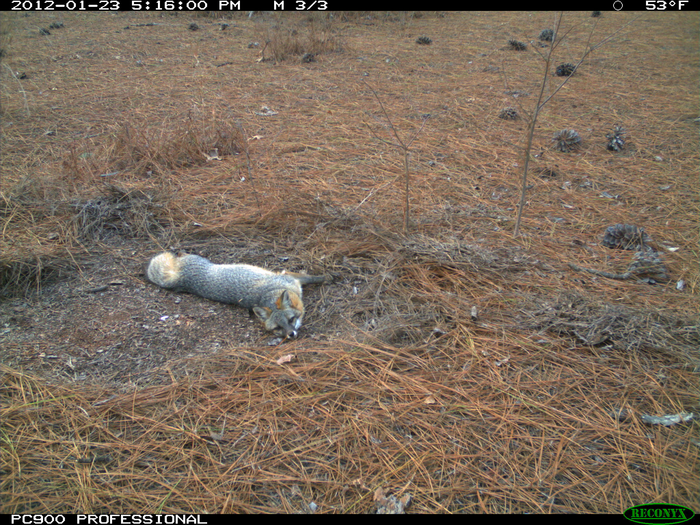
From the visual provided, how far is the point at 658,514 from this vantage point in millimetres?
1972

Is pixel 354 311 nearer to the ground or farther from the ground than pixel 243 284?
nearer to the ground

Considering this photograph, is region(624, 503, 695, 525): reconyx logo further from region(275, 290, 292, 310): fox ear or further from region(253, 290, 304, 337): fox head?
region(275, 290, 292, 310): fox ear

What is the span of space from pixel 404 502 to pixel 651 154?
5.29 m

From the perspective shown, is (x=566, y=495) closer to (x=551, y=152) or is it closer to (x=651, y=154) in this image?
(x=551, y=152)

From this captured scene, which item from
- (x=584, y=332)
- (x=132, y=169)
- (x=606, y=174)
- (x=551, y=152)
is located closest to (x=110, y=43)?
(x=132, y=169)

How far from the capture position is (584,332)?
2.79m

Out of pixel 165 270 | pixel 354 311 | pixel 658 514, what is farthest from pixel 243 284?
pixel 658 514

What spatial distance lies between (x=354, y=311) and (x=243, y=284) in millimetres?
921

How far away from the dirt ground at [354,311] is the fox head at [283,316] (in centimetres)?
12

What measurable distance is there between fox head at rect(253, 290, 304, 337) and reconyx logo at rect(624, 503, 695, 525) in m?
2.13

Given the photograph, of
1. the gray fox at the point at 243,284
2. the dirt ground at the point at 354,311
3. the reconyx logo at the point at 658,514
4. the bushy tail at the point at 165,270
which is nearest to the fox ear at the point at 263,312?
the gray fox at the point at 243,284

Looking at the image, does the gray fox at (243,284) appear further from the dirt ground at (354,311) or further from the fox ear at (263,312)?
the dirt ground at (354,311)

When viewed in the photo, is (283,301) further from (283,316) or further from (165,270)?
(165,270)

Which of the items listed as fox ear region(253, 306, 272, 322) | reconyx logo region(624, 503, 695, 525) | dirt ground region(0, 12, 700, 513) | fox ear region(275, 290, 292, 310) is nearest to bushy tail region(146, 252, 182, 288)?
dirt ground region(0, 12, 700, 513)
